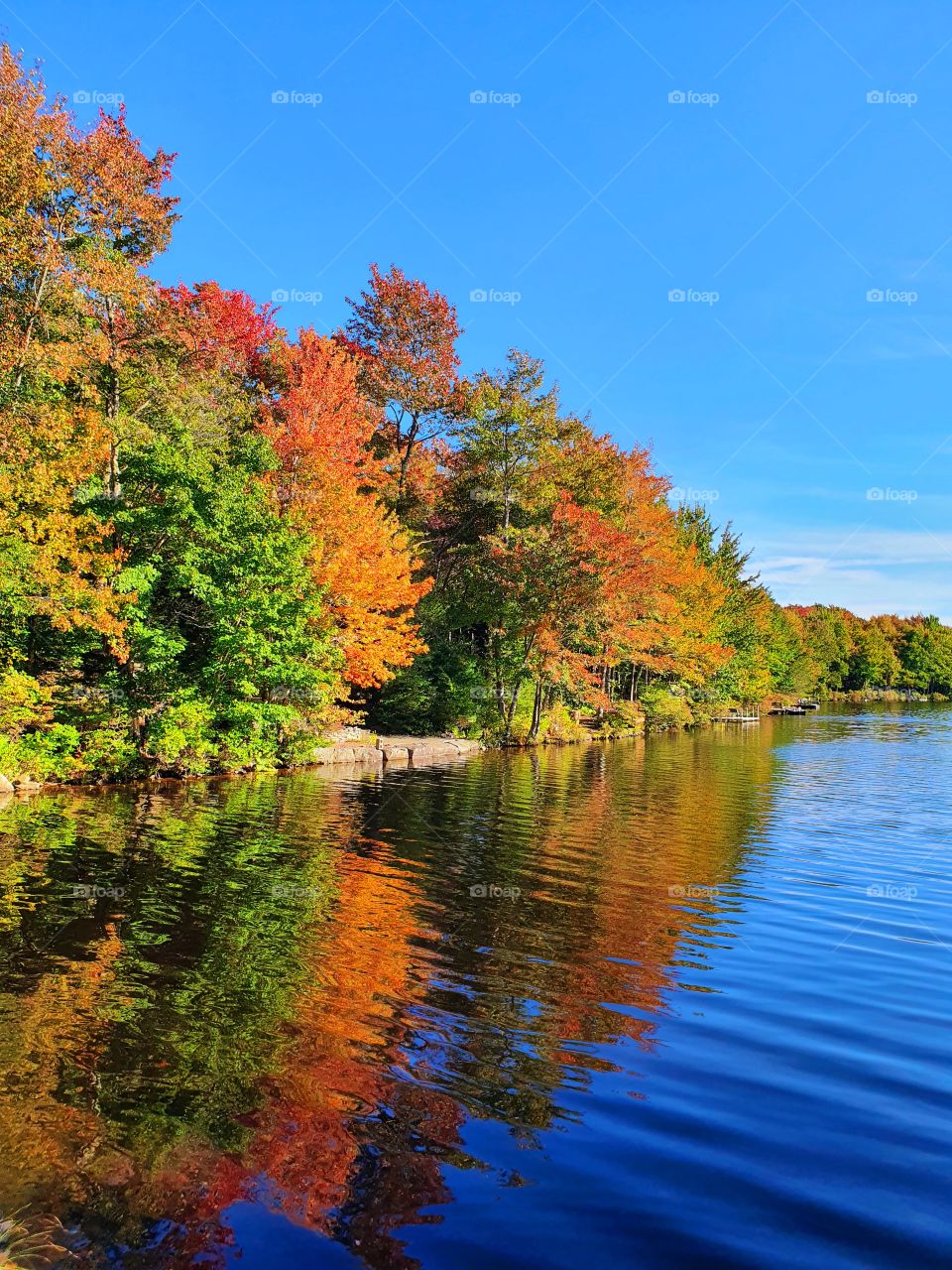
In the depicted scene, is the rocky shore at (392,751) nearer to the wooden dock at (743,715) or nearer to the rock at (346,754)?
the rock at (346,754)

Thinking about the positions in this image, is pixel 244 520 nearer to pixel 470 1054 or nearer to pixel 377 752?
pixel 377 752

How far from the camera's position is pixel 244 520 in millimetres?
21922

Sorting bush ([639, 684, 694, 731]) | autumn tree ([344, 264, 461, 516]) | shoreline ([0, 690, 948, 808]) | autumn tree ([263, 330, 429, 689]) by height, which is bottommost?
shoreline ([0, 690, 948, 808])

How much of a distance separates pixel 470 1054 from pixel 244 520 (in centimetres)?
1838

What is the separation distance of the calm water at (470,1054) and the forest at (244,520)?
24.1 feet

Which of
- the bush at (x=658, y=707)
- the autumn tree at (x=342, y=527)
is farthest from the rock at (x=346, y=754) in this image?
the bush at (x=658, y=707)

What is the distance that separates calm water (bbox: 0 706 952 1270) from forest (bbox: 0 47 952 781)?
7360 millimetres

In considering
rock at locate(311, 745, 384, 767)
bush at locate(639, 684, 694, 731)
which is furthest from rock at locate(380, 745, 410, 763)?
Answer: bush at locate(639, 684, 694, 731)

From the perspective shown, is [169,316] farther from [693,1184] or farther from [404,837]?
[693,1184]

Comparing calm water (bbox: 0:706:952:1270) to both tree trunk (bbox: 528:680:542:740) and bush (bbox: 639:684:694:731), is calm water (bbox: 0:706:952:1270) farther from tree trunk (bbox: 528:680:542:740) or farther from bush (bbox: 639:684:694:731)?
bush (bbox: 639:684:694:731)

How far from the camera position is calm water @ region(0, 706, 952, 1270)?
13.5 ft

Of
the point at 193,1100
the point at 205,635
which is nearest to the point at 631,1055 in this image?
the point at 193,1100

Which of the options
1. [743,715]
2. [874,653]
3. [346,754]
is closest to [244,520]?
[346,754]

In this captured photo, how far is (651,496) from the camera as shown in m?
48.5
